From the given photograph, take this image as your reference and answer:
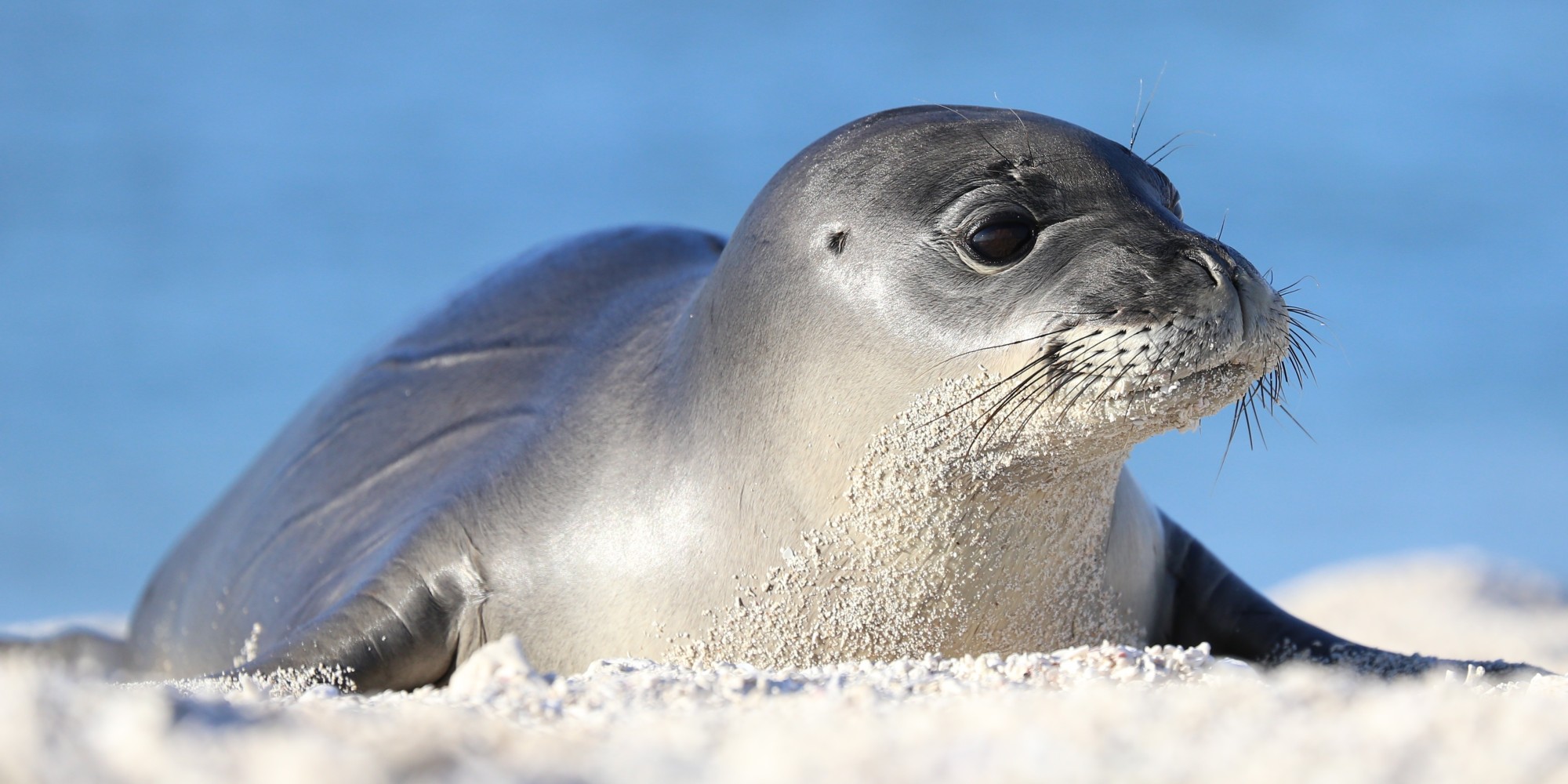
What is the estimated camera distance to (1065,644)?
3.86m

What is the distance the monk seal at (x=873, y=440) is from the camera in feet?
11.2

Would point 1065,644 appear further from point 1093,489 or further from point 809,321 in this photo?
point 809,321

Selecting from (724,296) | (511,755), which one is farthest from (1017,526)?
(511,755)

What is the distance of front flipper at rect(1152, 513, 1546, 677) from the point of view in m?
4.56

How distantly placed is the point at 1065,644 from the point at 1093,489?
40 centimetres

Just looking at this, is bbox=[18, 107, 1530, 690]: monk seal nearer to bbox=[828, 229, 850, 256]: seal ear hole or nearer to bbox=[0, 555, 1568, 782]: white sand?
bbox=[828, 229, 850, 256]: seal ear hole

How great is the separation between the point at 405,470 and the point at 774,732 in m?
3.29

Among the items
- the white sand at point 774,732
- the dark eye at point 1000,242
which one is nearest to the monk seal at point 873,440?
the dark eye at point 1000,242

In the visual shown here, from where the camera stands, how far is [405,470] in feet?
16.3

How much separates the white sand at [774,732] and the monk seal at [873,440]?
910mm

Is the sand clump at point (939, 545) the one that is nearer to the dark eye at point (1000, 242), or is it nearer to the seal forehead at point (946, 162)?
the dark eye at point (1000, 242)

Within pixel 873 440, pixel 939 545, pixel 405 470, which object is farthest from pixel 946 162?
pixel 405 470

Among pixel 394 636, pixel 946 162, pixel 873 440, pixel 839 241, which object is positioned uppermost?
pixel 946 162

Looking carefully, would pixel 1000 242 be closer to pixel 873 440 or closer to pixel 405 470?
pixel 873 440
